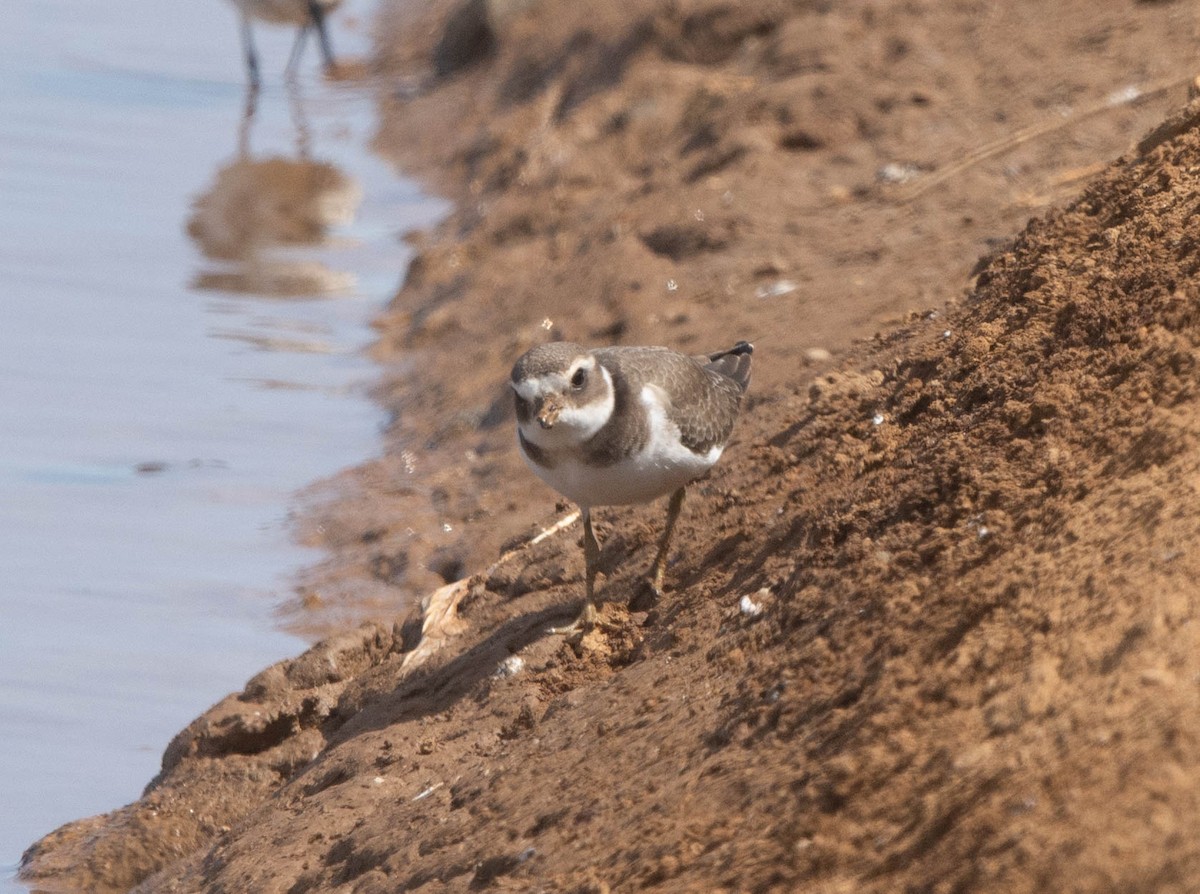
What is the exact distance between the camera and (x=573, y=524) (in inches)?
255

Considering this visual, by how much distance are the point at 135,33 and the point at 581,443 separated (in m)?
16.9

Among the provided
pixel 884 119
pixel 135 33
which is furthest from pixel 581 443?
pixel 135 33

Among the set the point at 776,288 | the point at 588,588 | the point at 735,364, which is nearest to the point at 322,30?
the point at 776,288

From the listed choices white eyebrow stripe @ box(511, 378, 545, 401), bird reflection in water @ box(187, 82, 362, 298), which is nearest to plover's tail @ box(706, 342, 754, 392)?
white eyebrow stripe @ box(511, 378, 545, 401)

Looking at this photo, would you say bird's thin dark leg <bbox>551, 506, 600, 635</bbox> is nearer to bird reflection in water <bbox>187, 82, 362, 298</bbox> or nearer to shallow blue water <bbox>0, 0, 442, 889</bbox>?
shallow blue water <bbox>0, 0, 442, 889</bbox>

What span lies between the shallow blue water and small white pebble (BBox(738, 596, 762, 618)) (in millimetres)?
2999

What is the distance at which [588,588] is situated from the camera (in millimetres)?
5559

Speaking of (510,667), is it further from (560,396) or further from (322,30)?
(322,30)

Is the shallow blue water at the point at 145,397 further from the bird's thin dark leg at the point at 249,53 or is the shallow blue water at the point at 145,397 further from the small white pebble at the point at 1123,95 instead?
the small white pebble at the point at 1123,95

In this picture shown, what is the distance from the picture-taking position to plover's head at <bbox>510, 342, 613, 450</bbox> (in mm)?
5066

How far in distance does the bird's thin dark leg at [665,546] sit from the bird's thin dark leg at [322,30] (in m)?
15.1

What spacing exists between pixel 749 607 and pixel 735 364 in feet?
5.93

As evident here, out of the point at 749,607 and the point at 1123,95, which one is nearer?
the point at 749,607

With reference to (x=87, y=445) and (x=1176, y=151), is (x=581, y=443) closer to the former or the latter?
(x=1176, y=151)
